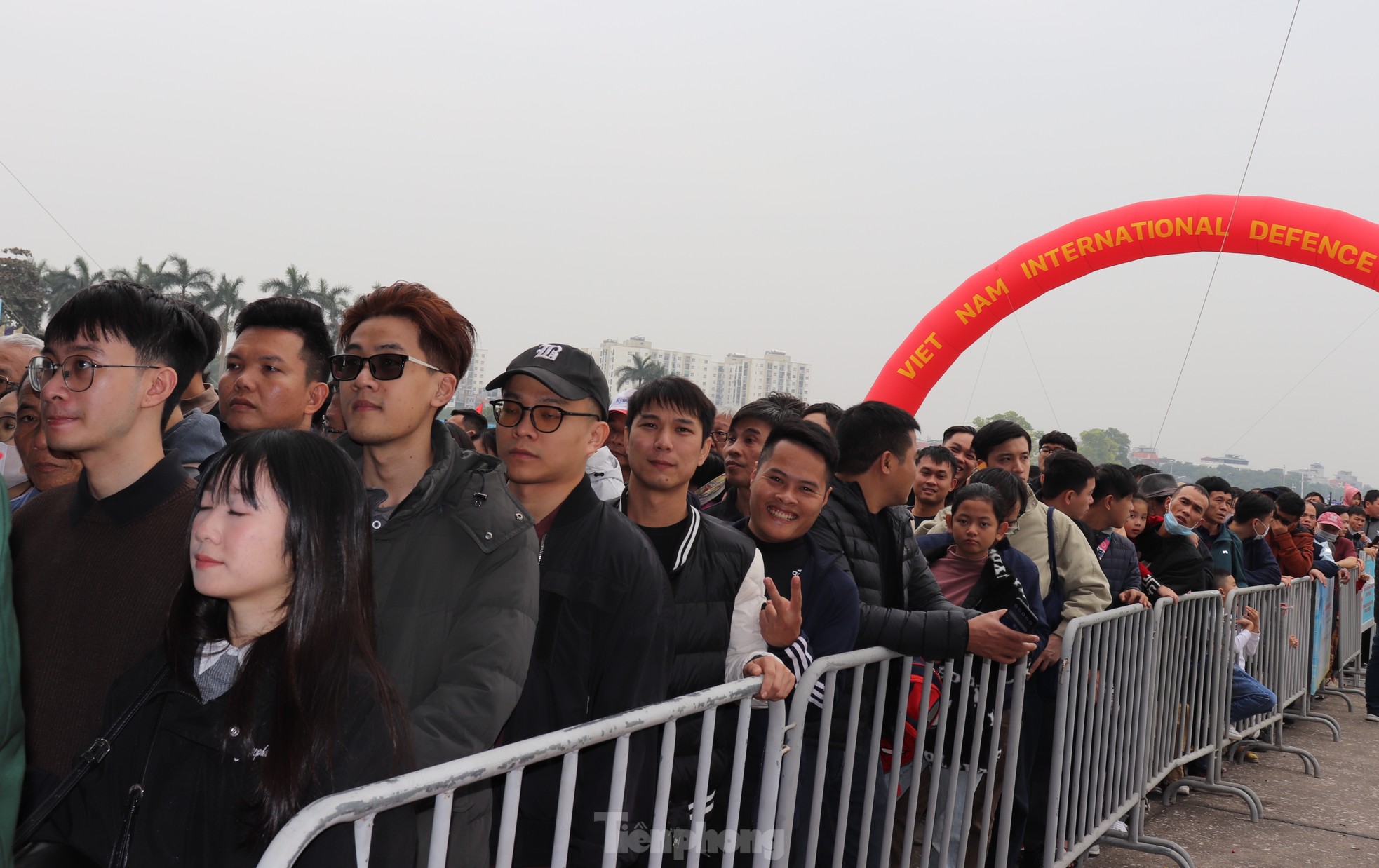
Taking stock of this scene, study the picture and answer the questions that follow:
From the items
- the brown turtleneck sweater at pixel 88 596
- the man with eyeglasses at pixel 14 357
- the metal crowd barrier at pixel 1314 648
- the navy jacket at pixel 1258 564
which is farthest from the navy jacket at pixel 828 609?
the metal crowd barrier at pixel 1314 648

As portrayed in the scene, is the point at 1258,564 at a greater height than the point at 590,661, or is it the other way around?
the point at 1258,564

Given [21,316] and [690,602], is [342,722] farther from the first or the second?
[21,316]

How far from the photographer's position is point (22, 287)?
40.2 meters

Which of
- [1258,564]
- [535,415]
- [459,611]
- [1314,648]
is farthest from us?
[1314,648]

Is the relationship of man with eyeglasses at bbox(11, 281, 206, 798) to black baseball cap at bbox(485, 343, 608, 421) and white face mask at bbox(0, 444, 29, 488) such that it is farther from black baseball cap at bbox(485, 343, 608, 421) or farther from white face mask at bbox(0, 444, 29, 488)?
white face mask at bbox(0, 444, 29, 488)

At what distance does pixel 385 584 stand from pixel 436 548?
12 cm

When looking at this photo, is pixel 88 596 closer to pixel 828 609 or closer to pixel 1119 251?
pixel 828 609

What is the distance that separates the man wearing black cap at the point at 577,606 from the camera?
2.15 meters

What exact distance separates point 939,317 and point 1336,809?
937cm

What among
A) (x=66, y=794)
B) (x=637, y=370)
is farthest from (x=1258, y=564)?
(x=637, y=370)

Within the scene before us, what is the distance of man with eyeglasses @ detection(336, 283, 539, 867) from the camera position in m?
1.82

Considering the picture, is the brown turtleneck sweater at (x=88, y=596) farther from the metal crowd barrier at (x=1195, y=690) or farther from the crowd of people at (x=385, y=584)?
the metal crowd barrier at (x=1195, y=690)

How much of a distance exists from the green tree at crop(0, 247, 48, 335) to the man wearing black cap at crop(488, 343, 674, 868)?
41.1 metres

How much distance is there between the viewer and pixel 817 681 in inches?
110
